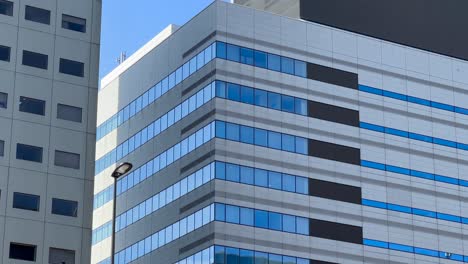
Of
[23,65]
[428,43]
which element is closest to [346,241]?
[428,43]

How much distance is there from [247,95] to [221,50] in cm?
419

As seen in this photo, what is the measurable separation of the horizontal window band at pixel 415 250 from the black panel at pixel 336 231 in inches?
42.0

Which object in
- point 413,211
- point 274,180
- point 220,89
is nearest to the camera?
point 220,89

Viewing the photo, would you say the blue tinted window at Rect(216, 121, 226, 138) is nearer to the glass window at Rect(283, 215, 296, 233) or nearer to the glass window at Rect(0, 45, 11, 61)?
the glass window at Rect(283, 215, 296, 233)

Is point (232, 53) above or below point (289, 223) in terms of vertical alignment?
above

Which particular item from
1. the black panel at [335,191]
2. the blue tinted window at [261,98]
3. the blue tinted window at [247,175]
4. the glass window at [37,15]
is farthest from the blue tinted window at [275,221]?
the glass window at [37,15]

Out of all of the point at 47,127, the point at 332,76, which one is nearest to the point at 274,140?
the point at 332,76

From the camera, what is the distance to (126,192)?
105500 millimetres

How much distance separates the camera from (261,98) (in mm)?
94938

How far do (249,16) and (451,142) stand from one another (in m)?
22.3

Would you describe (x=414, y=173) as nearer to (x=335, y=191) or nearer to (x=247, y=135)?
(x=335, y=191)

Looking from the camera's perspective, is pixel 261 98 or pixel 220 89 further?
pixel 261 98

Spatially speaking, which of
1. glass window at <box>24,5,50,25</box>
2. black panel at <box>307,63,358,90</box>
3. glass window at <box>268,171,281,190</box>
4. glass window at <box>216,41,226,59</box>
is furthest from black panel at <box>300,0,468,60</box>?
glass window at <box>24,5,50,25</box>

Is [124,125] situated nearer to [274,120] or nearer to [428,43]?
[274,120]
